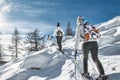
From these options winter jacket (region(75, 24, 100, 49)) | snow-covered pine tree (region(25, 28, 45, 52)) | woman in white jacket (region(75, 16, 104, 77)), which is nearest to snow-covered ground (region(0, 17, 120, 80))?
woman in white jacket (region(75, 16, 104, 77))

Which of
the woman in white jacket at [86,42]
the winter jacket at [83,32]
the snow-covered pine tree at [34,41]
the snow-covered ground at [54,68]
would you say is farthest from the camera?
the snow-covered pine tree at [34,41]

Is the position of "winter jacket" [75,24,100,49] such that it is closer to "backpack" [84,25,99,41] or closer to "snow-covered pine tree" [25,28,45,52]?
"backpack" [84,25,99,41]

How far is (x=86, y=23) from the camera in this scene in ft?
43.0

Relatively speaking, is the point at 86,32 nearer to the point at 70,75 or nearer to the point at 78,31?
the point at 78,31

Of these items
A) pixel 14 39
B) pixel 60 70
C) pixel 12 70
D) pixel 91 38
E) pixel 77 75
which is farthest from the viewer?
pixel 14 39

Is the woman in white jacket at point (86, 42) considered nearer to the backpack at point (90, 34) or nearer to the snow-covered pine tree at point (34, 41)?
the backpack at point (90, 34)

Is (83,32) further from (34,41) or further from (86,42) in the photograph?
(34,41)

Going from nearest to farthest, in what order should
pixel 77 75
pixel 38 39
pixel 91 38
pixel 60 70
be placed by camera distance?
1. pixel 91 38
2. pixel 77 75
3. pixel 60 70
4. pixel 38 39

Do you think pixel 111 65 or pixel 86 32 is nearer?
pixel 86 32

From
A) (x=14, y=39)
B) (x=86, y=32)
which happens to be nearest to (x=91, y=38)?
(x=86, y=32)

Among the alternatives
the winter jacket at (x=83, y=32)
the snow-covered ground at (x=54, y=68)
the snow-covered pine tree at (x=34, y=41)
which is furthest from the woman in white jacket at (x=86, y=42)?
the snow-covered pine tree at (x=34, y=41)

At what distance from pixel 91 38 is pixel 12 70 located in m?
8.76

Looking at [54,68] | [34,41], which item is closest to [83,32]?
[54,68]

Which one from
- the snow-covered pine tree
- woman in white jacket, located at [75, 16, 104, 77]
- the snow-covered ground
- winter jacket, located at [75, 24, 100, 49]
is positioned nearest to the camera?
woman in white jacket, located at [75, 16, 104, 77]
